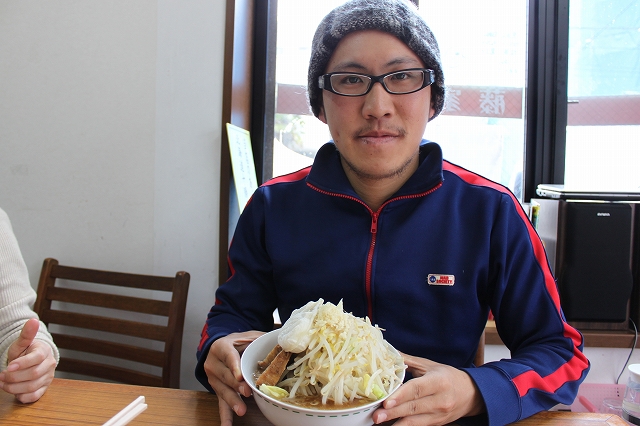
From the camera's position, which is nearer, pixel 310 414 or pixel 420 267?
pixel 310 414

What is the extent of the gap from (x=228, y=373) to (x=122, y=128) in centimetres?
138

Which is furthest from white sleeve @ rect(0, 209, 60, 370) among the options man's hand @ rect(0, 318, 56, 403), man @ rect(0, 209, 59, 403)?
man's hand @ rect(0, 318, 56, 403)

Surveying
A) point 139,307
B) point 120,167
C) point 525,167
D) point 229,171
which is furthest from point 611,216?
point 120,167

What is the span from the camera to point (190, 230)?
5.95 ft

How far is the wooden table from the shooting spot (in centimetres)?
73

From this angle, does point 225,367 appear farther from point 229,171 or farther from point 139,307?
point 229,171

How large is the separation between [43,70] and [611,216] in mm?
2330

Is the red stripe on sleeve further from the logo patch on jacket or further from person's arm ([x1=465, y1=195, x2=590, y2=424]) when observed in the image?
the logo patch on jacket

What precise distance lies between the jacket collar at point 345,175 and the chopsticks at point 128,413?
0.62m

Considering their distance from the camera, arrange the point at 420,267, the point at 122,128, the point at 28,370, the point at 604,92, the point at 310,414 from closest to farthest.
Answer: the point at 310,414
the point at 28,370
the point at 420,267
the point at 122,128
the point at 604,92

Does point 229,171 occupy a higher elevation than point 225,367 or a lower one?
higher

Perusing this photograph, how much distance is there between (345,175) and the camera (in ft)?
3.80

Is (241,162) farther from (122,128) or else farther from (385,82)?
(385,82)

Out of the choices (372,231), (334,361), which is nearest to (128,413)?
(334,361)
